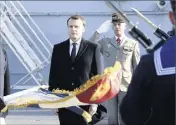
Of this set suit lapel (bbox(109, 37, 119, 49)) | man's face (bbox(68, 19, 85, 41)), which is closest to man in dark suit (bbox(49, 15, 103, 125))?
man's face (bbox(68, 19, 85, 41))

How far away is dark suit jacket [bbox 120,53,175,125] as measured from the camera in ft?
8.33

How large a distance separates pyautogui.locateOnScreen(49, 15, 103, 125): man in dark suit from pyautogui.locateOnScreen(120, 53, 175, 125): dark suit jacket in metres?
2.51

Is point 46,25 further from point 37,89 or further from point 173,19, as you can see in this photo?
point 173,19

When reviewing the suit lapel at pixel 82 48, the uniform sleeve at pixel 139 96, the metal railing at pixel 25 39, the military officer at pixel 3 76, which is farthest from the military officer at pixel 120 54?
the metal railing at pixel 25 39

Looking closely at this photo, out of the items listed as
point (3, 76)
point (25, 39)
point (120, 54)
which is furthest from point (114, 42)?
point (25, 39)

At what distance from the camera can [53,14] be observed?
44.2ft

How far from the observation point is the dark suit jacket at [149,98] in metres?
2.54

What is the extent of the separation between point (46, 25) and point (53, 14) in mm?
343

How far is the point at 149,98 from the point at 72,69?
267 centimetres

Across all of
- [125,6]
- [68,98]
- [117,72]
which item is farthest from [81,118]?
[125,6]

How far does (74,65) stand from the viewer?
5.26m

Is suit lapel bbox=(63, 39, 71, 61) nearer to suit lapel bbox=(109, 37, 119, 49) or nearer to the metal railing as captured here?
suit lapel bbox=(109, 37, 119, 49)

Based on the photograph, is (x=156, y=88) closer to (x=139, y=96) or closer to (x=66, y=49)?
(x=139, y=96)

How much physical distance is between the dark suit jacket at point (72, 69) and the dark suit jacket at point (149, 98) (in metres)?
2.50
